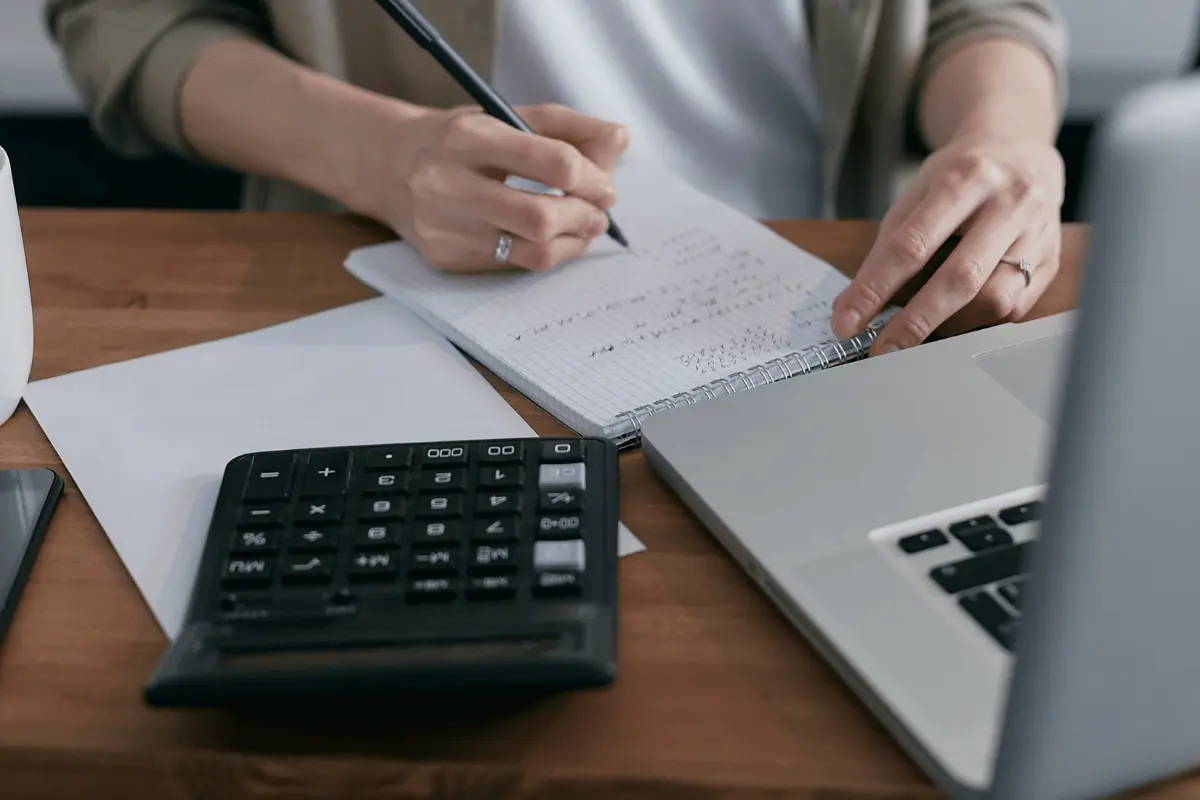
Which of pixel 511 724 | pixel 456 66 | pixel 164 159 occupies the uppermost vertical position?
pixel 456 66

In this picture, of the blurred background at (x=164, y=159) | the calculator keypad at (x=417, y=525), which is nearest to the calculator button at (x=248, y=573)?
the calculator keypad at (x=417, y=525)

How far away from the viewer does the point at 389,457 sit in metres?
0.41

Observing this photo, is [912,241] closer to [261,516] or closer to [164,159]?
[261,516]

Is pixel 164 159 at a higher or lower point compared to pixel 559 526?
lower

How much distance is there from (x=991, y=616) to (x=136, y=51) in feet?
2.15

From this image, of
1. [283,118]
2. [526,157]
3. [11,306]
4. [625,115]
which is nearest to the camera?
[11,306]

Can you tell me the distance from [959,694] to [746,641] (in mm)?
73

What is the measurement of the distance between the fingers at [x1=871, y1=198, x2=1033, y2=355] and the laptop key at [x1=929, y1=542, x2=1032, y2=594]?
172 millimetres

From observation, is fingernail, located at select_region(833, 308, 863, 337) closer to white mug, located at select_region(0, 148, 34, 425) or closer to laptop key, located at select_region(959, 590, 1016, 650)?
laptop key, located at select_region(959, 590, 1016, 650)

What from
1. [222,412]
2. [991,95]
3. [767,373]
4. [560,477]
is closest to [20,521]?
[222,412]

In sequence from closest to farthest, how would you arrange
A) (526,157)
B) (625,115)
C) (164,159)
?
(526,157) → (625,115) → (164,159)

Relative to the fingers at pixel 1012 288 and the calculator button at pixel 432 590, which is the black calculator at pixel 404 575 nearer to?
the calculator button at pixel 432 590

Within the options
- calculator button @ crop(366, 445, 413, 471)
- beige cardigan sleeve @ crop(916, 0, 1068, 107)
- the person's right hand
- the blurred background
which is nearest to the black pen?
the person's right hand

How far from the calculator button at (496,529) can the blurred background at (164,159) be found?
1.36 meters
